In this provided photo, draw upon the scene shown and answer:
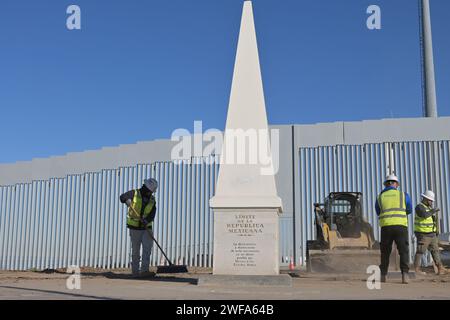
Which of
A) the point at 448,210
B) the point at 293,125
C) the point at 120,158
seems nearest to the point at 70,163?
the point at 120,158

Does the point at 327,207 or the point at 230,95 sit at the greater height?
the point at 230,95

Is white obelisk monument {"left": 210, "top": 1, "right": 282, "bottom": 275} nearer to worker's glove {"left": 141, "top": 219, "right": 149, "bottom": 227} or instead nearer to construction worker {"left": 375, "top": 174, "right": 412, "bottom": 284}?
construction worker {"left": 375, "top": 174, "right": 412, "bottom": 284}

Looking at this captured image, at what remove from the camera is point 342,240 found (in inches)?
519

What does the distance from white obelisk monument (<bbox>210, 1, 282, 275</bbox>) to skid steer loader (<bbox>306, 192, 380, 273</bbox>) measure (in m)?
4.69

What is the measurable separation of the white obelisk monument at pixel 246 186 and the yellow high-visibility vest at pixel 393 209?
1963 mm

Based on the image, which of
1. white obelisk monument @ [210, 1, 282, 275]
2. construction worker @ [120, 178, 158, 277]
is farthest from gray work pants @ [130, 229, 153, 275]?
white obelisk monument @ [210, 1, 282, 275]

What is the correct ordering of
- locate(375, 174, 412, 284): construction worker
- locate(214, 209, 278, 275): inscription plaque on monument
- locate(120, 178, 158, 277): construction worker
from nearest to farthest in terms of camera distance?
locate(214, 209, 278, 275): inscription plaque on monument < locate(375, 174, 412, 284): construction worker < locate(120, 178, 158, 277): construction worker

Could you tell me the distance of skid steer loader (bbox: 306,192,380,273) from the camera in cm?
1251

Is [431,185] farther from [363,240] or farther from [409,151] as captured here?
[363,240]

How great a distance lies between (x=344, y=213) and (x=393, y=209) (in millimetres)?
5292

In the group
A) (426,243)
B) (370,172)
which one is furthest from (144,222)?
(370,172)
